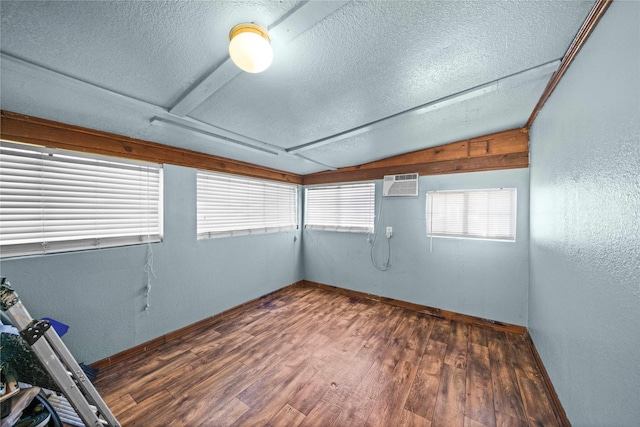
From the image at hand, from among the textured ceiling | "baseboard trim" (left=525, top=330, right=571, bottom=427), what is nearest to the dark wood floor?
"baseboard trim" (left=525, top=330, right=571, bottom=427)

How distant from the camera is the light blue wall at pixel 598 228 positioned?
0.86 m

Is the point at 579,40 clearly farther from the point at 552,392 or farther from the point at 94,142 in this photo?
the point at 94,142

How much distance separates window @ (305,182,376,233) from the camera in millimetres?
3553

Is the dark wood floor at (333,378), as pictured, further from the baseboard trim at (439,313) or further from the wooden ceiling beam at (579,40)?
the wooden ceiling beam at (579,40)

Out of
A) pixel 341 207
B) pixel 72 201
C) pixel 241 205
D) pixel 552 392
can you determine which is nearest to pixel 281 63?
pixel 72 201

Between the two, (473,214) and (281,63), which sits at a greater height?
(281,63)

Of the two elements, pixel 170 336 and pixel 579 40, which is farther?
pixel 170 336

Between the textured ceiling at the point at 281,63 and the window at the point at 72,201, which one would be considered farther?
the window at the point at 72,201

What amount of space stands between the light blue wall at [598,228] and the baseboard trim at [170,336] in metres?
Result: 3.15

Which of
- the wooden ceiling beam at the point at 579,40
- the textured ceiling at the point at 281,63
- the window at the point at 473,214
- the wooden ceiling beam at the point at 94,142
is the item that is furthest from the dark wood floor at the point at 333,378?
the wooden ceiling beam at the point at 579,40

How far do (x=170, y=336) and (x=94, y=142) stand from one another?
1989 millimetres

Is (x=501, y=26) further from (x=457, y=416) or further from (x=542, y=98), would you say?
(x=457, y=416)

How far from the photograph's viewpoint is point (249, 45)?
3.10ft

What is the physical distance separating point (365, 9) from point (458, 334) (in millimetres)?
3108
